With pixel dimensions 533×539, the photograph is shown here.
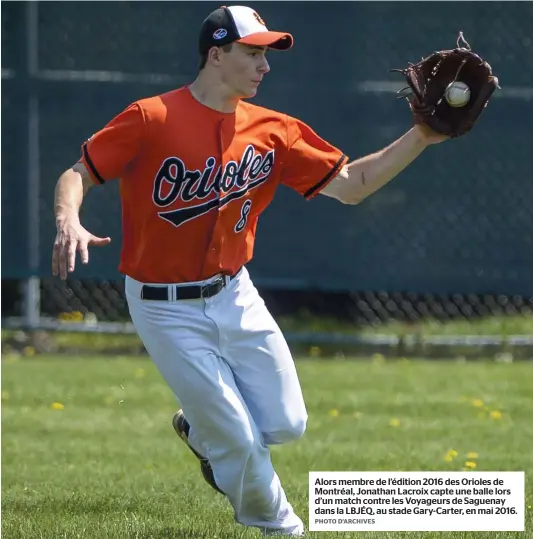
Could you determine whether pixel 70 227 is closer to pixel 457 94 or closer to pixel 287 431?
pixel 287 431

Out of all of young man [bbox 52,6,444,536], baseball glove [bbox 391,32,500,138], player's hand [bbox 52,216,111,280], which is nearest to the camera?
player's hand [bbox 52,216,111,280]

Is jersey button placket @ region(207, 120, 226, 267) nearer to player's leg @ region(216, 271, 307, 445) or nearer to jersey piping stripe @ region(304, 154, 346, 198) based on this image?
player's leg @ region(216, 271, 307, 445)

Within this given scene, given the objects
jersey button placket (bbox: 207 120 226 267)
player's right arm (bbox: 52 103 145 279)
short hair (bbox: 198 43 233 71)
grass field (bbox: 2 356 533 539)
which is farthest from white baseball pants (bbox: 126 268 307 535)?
short hair (bbox: 198 43 233 71)

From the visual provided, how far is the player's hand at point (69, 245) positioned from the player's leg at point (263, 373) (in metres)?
0.77

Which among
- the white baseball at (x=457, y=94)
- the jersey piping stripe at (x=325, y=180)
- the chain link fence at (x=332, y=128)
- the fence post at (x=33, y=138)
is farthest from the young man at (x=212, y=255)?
the fence post at (x=33, y=138)

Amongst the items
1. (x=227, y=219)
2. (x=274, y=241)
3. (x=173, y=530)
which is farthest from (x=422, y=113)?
(x=274, y=241)

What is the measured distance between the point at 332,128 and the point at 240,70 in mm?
4761

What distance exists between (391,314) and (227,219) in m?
5.36

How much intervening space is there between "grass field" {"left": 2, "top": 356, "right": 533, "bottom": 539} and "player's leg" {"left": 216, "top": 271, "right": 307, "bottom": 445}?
449 millimetres

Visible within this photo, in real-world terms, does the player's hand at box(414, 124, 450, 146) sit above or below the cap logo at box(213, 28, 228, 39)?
below

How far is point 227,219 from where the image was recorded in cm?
494

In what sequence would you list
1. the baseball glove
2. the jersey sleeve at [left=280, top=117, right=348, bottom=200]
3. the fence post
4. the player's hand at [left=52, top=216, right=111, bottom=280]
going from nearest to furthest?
the player's hand at [left=52, top=216, right=111, bottom=280] < the baseball glove < the jersey sleeve at [left=280, top=117, right=348, bottom=200] < the fence post

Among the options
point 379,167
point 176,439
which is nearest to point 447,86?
point 379,167

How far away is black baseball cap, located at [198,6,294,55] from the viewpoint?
4828 millimetres
